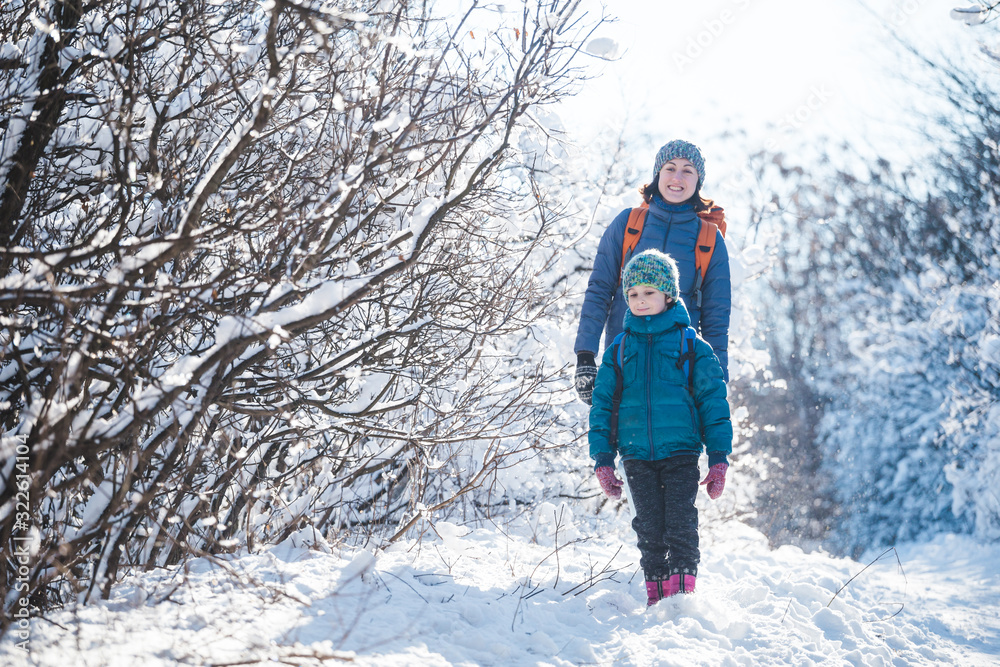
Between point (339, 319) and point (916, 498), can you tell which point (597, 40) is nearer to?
point (339, 319)

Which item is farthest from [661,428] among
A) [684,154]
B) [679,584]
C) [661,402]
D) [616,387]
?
[684,154]

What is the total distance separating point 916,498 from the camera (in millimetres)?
11461

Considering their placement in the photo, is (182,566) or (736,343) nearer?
(182,566)

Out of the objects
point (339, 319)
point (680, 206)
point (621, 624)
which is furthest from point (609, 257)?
point (621, 624)

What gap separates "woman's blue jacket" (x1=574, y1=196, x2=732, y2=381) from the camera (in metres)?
3.12

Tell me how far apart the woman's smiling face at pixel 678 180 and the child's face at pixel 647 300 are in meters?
0.73

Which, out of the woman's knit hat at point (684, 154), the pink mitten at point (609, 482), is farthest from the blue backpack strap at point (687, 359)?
the woman's knit hat at point (684, 154)

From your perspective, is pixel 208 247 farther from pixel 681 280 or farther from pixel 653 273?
pixel 681 280

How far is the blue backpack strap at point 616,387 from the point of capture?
2.73 m

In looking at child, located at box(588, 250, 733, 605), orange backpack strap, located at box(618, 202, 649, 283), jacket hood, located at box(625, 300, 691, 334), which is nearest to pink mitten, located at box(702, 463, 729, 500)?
child, located at box(588, 250, 733, 605)

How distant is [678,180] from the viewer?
324 centimetres

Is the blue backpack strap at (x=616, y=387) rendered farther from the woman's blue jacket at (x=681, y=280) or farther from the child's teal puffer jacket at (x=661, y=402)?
the woman's blue jacket at (x=681, y=280)

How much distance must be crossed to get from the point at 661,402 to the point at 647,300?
0.44 meters

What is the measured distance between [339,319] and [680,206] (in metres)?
1.85
